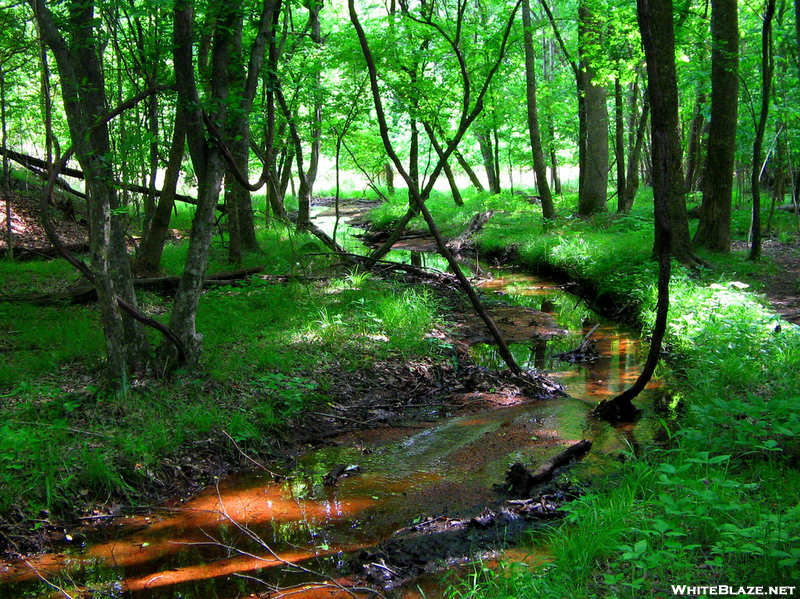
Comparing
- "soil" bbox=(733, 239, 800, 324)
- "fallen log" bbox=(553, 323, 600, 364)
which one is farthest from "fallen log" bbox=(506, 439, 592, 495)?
"soil" bbox=(733, 239, 800, 324)

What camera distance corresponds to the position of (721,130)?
942 centimetres

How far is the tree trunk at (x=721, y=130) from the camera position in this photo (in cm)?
901

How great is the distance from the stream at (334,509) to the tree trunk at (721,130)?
520 centimetres

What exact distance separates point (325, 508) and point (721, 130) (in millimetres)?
9310

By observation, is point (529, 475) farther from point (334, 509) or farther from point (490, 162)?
point (490, 162)

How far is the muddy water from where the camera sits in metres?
3.12

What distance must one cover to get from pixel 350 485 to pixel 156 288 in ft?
16.6

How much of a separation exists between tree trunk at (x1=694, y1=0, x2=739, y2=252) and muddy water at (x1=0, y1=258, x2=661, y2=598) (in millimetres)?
5250

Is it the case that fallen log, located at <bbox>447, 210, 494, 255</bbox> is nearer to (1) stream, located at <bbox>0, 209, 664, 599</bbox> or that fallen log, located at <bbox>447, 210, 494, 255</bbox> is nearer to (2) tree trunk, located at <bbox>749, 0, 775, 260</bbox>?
(2) tree trunk, located at <bbox>749, 0, 775, 260</bbox>

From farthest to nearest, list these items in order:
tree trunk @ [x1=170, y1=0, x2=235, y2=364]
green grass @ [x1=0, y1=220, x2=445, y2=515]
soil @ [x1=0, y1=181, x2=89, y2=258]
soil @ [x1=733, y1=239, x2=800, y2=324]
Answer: soil @ [x1=0, y1=181, x2=89, y2=258] < soil @ [x1=733, y1=239, x2=800, y2=324] < tree trunk @ [x1=170, y1=0, x2=235, y2=364] < green grass @ [x1=0, y1=220, x2=445, y2=515]

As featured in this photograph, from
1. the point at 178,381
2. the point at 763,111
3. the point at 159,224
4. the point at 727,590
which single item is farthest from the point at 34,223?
the point at 763,111

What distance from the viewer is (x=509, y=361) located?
5934 millimetres

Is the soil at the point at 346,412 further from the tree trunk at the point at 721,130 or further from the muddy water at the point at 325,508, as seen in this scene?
the tree trunk at the point at 721,130

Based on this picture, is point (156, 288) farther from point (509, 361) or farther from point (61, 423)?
point (509, 361)
